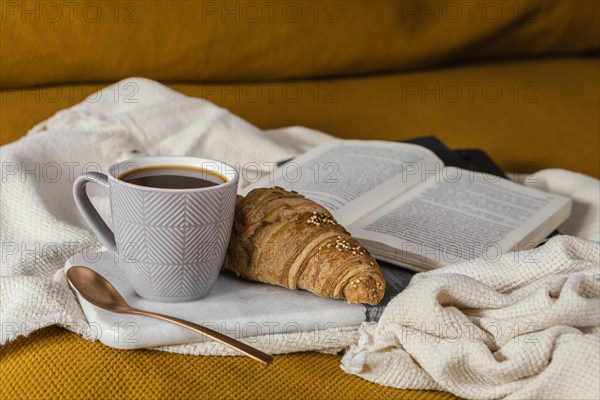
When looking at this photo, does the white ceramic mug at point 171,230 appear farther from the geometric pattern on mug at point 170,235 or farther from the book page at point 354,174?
the book page at point 354,174

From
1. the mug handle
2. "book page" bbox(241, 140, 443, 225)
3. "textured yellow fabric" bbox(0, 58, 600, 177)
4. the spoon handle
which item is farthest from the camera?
"textured yellow fabric" bbox(0, 58, 600, 177)

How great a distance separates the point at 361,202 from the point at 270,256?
21 cm

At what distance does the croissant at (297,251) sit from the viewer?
2.09 ft

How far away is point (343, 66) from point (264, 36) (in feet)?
0.53

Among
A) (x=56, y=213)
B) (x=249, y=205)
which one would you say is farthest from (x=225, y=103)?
(x=249, y=205)

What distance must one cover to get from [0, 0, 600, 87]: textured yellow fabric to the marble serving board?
2.28 ft

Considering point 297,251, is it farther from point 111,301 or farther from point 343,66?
point 343,66

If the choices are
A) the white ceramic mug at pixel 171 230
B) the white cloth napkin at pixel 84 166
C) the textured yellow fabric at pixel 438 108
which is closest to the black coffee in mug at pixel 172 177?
the white ceramic mug at pixel 171 230

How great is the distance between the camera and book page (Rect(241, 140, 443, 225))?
2.77 ft

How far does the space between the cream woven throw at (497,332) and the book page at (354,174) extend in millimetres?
196

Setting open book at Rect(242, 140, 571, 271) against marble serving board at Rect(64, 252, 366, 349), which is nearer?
marble serving board at Rect(64, 252, 366, 349)

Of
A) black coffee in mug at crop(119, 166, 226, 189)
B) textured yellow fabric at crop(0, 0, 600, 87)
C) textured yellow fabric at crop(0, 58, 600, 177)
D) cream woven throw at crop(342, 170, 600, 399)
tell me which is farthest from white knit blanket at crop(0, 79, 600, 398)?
textured yellow fabric at crop(0, 0, 600, 87)

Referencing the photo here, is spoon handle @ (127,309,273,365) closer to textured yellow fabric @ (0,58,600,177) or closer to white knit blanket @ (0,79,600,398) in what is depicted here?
white knit blanket @ (0,79,600,398)

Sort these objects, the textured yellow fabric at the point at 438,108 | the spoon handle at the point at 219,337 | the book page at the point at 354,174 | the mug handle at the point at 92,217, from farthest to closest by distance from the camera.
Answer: the textured yellow fabric at the point at 438,108
the book page at the point at 354,174
the mug handle at the point at 92,217
the spoon handle at the point at 219,337
